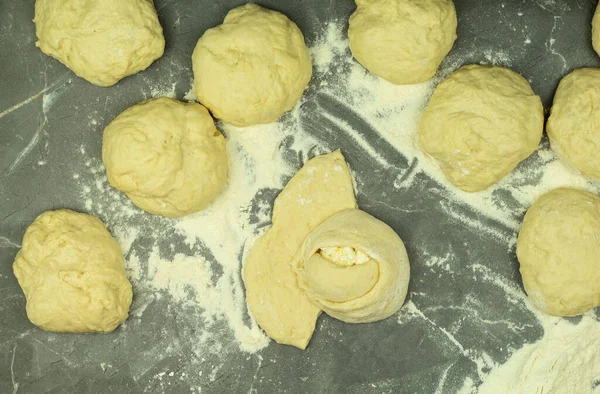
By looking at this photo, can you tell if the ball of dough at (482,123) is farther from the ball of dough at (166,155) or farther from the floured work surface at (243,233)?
the ball of dough at (166,155)

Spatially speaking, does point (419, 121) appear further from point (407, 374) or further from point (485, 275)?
point (407, 374)

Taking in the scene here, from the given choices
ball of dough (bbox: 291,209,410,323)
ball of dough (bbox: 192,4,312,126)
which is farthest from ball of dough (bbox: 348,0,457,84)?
ball of dough (bbox: 291,209,410,323)

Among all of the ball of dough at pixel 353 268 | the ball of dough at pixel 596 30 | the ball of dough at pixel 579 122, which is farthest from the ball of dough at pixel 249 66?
the ball of dough at pixel 596 30

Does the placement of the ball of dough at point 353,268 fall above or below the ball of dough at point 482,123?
below

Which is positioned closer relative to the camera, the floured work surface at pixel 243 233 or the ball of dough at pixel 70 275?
the ball of dough at pixel 70 275

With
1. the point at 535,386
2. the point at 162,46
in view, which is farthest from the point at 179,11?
the point at 535,386

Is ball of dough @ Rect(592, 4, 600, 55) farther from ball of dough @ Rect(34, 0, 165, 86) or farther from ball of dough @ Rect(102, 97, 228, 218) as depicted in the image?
ball of dough @ Rect(34, 0, 165, 86)

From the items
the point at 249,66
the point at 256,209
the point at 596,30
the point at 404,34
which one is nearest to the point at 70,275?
the point at 256,209
